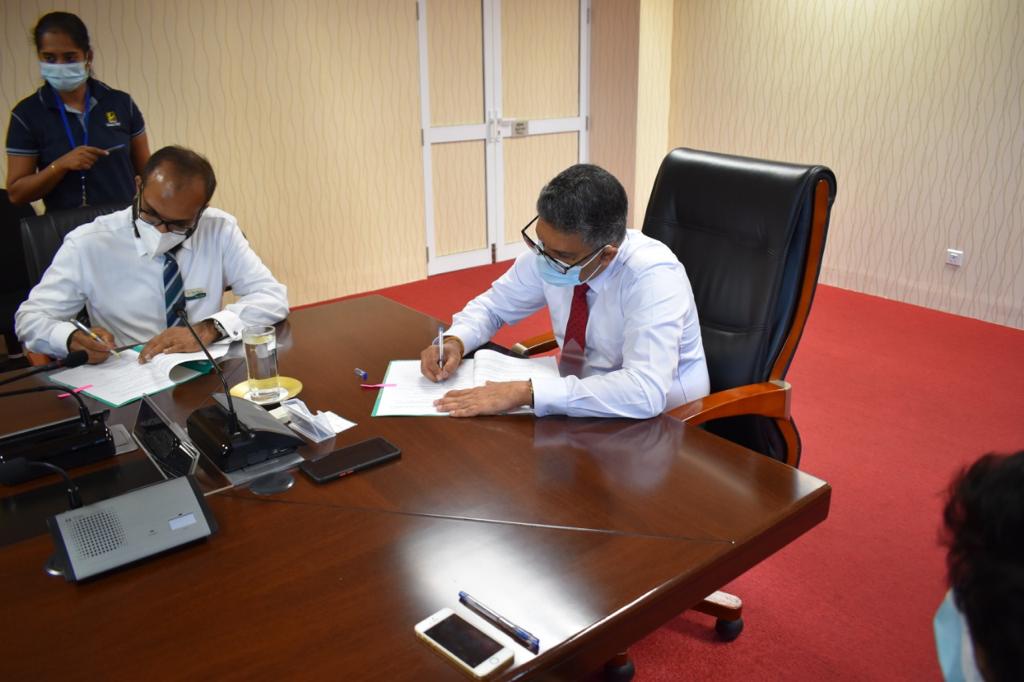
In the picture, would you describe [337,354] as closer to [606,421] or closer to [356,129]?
[606,421]

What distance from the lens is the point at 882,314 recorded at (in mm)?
4648

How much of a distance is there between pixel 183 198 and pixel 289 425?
2.69 ft

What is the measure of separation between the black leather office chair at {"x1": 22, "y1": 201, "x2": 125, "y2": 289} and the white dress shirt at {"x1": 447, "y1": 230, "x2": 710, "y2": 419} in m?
1.22

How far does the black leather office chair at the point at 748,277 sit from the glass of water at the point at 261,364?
69cm

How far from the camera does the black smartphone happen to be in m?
1.47

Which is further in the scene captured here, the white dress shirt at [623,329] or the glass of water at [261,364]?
the glass of water at [261,364]

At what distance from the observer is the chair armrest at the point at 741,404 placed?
1.83m

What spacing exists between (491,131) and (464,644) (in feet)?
16.0

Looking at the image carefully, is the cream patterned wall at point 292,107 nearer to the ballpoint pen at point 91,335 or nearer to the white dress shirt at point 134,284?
the white dress shirt at point 134,284

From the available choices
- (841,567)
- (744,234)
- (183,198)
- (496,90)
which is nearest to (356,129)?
(496,90)

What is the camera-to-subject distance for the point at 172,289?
2314 millimetres

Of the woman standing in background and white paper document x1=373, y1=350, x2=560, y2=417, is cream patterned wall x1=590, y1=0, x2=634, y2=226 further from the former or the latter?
white paper document x1=373, y1=350, x2=560, y2=417

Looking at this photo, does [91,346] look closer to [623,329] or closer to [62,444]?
[62,444]

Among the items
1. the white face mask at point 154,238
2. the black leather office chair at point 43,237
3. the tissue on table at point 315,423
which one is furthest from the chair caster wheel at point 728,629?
the black leather office chair at point 43,237
